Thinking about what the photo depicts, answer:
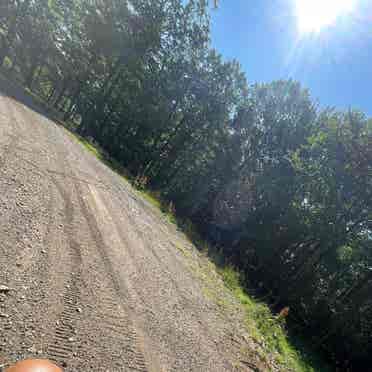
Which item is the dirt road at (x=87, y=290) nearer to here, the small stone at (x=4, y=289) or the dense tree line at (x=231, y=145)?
the small stone at (x=4, y=289)

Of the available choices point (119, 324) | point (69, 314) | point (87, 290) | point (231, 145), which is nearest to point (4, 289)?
point (69, 314)

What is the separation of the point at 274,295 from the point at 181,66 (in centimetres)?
2417

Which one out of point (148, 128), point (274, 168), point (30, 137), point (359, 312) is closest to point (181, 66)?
point (148, 128)

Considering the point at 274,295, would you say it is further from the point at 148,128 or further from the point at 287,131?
the point at 148,128

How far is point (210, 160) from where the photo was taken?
2934 cm

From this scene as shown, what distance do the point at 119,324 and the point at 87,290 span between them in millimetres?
674

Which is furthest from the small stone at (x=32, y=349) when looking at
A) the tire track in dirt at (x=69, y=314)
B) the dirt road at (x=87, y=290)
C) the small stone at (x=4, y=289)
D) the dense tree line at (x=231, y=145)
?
the dense tree line at (x=231, y=145)

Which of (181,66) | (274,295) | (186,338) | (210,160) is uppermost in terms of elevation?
(181,66)

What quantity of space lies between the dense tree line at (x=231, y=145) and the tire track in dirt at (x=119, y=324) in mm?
14558

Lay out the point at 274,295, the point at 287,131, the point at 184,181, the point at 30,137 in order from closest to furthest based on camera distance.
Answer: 1. the point at 30,137
2. the point at 274,295
3. the point at 287,131
4. the point at 184,181

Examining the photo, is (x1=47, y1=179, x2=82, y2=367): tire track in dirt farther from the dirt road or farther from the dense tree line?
the dense tree line

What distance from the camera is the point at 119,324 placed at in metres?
3.50

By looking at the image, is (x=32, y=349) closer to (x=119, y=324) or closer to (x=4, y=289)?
(x=4, y=289)

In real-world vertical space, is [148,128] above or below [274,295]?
above
